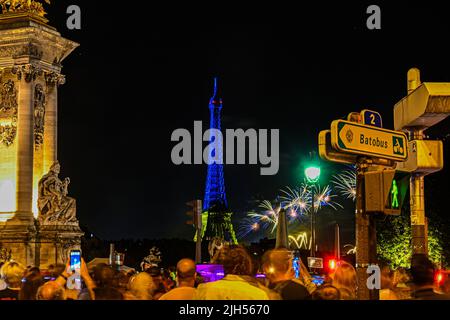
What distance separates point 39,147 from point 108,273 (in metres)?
26.5

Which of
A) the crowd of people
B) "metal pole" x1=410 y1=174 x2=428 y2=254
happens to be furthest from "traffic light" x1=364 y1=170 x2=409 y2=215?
"metal pole" x1=410 y1=174 x2=428 y2=254

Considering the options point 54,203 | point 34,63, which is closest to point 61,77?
point 34,63

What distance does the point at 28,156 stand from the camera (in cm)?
3478

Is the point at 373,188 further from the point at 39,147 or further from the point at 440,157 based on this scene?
the point at 39,147

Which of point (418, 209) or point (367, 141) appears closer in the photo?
point (367, 141)

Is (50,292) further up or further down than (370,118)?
further down

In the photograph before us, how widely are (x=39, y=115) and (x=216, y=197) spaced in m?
92.0

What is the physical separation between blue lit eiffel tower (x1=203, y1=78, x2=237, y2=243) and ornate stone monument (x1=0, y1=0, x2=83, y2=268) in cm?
8103

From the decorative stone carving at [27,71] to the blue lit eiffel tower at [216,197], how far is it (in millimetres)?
82259

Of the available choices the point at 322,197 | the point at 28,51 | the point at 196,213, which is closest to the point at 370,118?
the point at 196,213

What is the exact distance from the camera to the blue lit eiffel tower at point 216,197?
→ 4724 inches

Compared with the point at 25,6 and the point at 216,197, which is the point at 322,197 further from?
the point at 216,197

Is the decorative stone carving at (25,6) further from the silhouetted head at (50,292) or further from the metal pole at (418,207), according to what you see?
the silhouetted head at (50,292)
